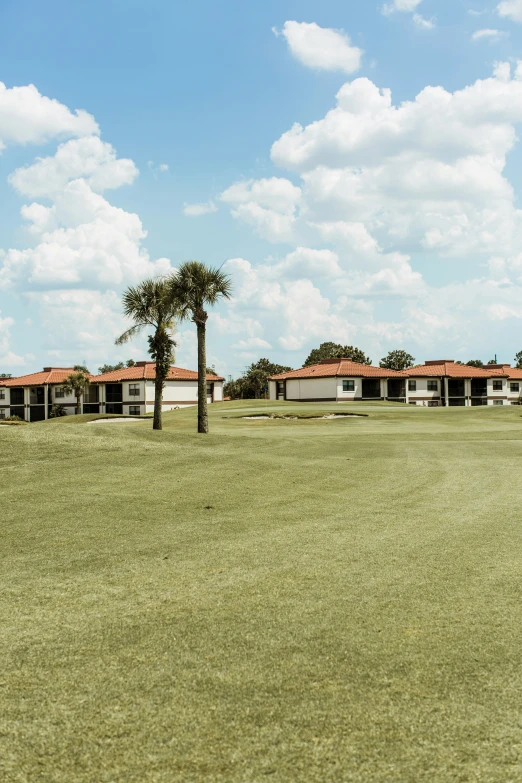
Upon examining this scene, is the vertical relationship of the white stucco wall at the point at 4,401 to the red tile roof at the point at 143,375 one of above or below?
below

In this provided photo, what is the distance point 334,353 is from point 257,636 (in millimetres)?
128435

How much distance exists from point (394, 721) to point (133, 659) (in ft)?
7.03

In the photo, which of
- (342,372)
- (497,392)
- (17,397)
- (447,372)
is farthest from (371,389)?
(17,397)

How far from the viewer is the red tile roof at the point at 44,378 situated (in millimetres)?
97012

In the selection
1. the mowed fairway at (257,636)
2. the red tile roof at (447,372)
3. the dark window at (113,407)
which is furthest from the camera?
the red tile roof at (447,372)

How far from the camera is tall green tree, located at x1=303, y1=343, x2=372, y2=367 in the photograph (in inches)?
4941

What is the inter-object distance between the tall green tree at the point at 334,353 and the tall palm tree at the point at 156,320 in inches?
3401

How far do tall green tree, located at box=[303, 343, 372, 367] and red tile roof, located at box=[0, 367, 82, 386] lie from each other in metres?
46.8

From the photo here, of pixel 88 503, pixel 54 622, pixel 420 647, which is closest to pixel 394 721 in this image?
pixel 420 647

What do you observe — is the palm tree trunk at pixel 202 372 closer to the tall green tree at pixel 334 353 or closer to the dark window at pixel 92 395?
the dark window at pixel 92 395

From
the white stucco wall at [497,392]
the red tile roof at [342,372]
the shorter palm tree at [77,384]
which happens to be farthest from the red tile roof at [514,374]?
the shorter palm tree at [77,384]

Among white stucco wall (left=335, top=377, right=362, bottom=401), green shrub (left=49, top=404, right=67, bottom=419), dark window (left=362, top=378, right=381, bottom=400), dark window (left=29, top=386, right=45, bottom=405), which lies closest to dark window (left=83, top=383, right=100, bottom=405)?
green shrub (left=49, top=404, right=67, bottom=419)

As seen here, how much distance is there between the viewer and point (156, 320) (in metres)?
40.5

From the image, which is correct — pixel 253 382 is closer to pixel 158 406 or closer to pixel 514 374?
pixel 514 374
